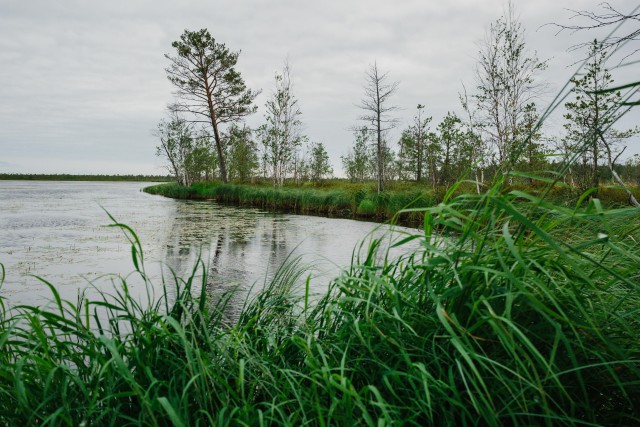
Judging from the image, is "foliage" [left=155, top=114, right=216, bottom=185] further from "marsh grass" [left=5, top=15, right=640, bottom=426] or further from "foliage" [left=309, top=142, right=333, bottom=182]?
"marsh grass" [left=5, top=15, right=640, bottom=426]

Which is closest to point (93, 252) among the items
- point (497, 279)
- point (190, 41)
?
point (497, 279)

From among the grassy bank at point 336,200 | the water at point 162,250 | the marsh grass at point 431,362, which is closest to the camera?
the marsh grass at point 431,362

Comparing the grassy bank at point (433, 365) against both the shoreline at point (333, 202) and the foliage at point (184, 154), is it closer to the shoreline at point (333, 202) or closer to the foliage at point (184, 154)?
the shoreline at point (333, 202)

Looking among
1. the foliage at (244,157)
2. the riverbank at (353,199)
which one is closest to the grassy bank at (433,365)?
the riverbank at (353,199)

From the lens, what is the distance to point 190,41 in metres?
21.3

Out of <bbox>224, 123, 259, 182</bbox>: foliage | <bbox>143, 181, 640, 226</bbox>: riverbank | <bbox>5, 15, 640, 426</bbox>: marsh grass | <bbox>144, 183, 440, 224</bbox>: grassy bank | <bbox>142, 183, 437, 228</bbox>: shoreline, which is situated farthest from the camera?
<bbox>224, 123, 259, 182</bbox>: foliage

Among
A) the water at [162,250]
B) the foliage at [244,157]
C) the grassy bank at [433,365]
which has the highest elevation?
the foliage at [244,157]

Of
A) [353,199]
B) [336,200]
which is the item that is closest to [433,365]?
[353,199]

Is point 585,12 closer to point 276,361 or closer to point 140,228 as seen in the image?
point 276,361

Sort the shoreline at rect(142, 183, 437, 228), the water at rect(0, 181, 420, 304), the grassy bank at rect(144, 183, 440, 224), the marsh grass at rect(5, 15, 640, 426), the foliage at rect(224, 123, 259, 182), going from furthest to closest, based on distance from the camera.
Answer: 1. the foliage at rect(224, 123, 259, 182)
2. the grassy bank at rect(144, 183, 440, 224)
3. the shoreline at rect(142, 183, 437, 228)
4. the water at rect(0, 181, 420, 304)
5. the marsh grass at rect(5, 15, 640, 426)

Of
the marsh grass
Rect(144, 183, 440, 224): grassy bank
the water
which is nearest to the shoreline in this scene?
Rect(144, 183, 440, 224): grassy bank

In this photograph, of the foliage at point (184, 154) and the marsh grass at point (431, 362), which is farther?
the foliage at point (184, 154)

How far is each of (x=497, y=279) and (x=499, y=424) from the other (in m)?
0.44

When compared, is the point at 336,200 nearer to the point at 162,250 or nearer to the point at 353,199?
the point at 353,199
